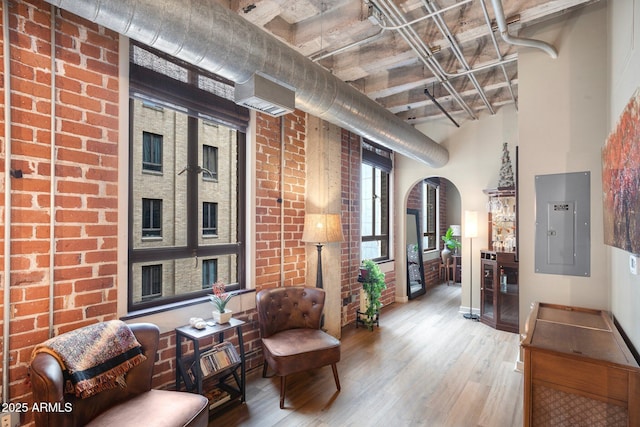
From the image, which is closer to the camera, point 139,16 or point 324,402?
point 139,16

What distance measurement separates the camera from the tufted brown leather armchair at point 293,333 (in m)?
2.69

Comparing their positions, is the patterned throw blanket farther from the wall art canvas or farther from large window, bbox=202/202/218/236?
large window, bbox=202/202/218/236

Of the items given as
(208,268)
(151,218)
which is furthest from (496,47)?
(151,218)

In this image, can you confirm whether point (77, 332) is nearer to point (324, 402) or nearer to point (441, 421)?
point (324, 402)

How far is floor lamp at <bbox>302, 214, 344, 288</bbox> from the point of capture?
3.48 m

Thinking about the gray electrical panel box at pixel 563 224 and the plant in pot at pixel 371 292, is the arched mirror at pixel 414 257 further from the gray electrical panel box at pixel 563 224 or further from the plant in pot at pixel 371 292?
the gray electrical panel box at pixel 563 224

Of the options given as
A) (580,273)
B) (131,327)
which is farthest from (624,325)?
Result: (131,327)

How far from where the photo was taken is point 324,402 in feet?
8.96

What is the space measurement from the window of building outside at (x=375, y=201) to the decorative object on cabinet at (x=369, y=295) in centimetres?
65

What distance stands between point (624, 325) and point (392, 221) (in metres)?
4.07

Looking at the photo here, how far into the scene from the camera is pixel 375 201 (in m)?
5.93

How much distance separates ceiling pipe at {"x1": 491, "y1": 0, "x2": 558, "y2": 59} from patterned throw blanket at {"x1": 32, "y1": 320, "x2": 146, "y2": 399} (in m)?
3.24

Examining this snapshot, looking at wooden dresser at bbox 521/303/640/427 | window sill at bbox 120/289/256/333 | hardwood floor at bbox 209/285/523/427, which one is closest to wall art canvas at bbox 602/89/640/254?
wooden dresser at bbox 521/303/640/427

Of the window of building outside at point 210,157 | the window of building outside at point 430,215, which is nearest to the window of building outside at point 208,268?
the window of building outside at point 210,157
